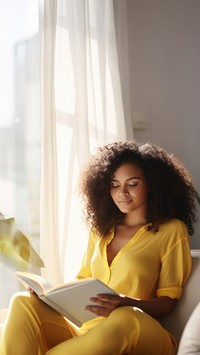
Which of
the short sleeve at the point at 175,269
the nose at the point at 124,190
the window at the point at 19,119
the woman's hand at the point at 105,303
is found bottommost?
the woman's hand at the point at 105,303

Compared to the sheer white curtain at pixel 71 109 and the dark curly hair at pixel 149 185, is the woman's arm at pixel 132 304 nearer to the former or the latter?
the dark curly hair at pixel 149 185

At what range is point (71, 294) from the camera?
202 centimetres

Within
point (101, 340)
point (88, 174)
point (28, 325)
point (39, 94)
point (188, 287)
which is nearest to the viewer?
point (101, 340)

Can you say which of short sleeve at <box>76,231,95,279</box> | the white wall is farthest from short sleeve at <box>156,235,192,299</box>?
the white wall

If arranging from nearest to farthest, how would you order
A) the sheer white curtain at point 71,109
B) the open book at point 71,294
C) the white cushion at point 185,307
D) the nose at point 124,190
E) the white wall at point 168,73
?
the open book at point 71,294 → the white cushion at point 185,307 → the nose at point 124,190 → the sheer white curtain at point 71,109 → the white wall at point 168,73

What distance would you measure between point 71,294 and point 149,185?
637 millimetres

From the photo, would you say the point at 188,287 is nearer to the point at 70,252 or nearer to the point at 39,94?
the point at 70,252

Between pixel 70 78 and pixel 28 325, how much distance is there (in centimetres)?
131

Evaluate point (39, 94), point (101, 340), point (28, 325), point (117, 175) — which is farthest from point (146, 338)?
point (39, 94)

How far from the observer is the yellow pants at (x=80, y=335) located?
6.34 feet

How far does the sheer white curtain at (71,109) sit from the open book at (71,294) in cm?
66

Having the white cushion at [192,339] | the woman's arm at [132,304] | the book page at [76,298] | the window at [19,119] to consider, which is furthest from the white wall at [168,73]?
the white cushion at [192,339]

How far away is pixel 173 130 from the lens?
12.2 ft

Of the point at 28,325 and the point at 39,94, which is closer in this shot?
the point at 28,325
